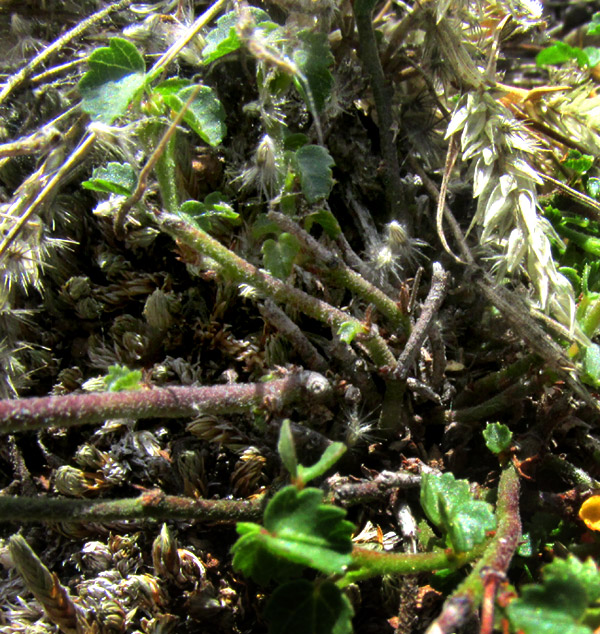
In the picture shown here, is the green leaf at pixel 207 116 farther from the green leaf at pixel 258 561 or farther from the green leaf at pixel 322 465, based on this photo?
the green leaf at pixel 258 561

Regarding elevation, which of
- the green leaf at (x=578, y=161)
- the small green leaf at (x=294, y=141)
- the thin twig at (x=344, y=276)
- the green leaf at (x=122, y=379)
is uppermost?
the small green leaf at (x=294, y=141)

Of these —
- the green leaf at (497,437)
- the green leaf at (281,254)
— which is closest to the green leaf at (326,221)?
the green leaf at (281,254)

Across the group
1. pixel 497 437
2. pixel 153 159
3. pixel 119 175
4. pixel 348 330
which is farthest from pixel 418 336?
pixel 119 175

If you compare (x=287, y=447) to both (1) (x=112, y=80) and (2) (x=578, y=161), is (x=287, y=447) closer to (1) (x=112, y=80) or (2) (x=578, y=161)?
(1) (x=112, y=80)

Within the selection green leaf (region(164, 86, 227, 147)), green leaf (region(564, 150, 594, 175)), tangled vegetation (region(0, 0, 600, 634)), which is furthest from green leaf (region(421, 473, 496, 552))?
green leaf (region(564, 150, 594, 175))

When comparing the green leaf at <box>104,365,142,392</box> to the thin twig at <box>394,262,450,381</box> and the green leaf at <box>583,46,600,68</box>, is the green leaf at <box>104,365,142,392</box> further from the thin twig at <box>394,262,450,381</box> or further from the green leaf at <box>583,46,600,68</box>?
the green leaf at <box>583,46,600,68</box>

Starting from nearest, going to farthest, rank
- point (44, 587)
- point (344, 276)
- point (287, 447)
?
point (287, 447), point (44, 587), point (344, 276)

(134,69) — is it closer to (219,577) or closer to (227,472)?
(227,472)
